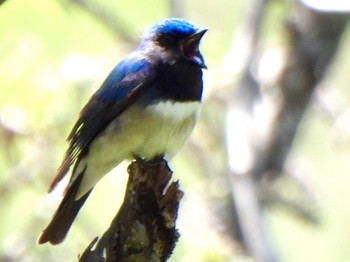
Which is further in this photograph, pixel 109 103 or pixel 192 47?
pixel 192 47

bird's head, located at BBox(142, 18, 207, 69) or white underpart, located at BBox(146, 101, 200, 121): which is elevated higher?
bird's head, located at BBox(142, 18, 207, 69)

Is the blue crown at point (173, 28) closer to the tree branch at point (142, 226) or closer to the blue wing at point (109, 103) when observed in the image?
the blue wing at point (109, 103)

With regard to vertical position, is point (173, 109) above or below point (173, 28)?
below

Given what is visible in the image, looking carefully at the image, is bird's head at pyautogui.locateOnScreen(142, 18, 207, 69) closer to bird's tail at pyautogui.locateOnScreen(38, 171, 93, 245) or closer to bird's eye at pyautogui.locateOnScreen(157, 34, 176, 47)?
bird's eye at pyautogui.locateOnScreen(157, 34, 176, 47)

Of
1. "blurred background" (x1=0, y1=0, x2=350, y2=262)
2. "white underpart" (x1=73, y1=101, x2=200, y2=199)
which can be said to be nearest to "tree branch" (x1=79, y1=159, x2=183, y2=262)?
"white underpart" (x1=73, y1=101, x2=200, y2=199)

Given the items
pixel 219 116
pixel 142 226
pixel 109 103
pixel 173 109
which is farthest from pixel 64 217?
pixel 219 116

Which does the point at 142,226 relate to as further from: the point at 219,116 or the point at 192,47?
the point at 219,116

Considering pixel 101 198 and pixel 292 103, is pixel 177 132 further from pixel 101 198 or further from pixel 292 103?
pixel 101 198

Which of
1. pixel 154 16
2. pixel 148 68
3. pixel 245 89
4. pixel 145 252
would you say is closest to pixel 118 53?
pixel 245 89
